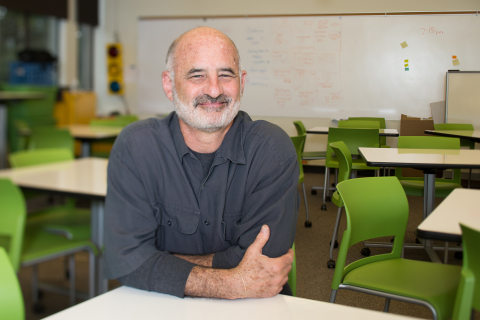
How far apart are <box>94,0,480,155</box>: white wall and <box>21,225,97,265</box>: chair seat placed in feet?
3.54

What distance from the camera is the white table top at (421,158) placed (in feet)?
4.55

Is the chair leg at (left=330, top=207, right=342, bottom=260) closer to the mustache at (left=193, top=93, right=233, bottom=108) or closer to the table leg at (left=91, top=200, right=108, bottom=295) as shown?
the mustache at (left=193, top=93, right=233, bottom=108)

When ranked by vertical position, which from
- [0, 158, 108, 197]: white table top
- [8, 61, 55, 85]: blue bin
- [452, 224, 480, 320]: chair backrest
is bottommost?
[452, 224, 480, 320]: chair backrest

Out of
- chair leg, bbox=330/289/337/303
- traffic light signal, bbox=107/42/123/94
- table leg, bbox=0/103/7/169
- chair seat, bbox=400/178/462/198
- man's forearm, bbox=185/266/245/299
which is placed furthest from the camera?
traffic light signal, bbox=107/42/123/94

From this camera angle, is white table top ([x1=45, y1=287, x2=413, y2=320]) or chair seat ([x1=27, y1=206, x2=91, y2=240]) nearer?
white table top ([x1=45, y1=287, x2=413, y2=320])

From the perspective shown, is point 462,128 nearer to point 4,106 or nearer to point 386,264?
point 386,264

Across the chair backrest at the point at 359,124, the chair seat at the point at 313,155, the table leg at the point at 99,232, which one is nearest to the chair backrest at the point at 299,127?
the chair seat at the point at 313,155

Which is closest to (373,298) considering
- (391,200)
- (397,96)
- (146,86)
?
(391,200)

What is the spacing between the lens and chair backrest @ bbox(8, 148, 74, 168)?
8.15 ft

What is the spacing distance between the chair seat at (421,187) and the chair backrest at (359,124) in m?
0.25

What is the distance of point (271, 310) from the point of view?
0.86 m

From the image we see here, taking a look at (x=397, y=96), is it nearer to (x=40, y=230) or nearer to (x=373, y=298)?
(x=373, y=298)

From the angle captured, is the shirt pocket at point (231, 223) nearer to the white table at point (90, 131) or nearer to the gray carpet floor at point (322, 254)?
the gray carpet floor at point (322, 254)

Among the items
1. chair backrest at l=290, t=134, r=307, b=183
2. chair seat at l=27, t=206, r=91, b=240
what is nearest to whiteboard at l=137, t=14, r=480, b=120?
chair backrest at l=290, t=134, r=307, b=183
